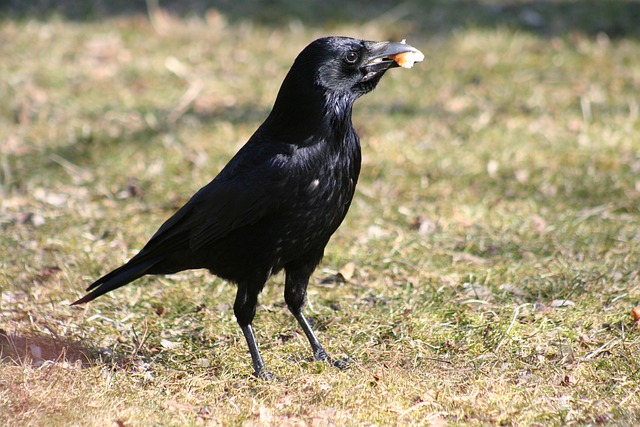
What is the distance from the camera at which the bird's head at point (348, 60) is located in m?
3.79

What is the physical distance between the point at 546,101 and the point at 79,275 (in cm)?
461

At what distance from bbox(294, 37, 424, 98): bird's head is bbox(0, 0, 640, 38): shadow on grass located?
5.50 metres

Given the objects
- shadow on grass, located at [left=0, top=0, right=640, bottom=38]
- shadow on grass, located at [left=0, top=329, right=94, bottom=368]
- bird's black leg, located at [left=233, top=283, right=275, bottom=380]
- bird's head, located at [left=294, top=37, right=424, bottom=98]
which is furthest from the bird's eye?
shadow on grass, located at [left=0, top=0, right=640, bottom=38]

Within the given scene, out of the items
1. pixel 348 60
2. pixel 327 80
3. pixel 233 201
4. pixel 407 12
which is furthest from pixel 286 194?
pixel 407 12

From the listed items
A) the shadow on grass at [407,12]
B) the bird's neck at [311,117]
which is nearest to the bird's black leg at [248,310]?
the bird's neck at [311,117]

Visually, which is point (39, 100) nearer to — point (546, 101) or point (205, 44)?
point (205, 44)

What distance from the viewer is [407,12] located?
32.2ft

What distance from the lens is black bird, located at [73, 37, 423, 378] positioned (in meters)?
3.65

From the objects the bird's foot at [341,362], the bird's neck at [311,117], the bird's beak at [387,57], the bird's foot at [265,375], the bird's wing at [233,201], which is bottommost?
the bird's foot at [341,362]

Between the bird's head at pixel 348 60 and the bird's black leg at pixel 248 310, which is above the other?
the bird's head at pixel 348 60

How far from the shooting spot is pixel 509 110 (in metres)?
7.36

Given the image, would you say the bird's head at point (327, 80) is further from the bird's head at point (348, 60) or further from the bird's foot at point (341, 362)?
the bird's foot at point (341, 362)

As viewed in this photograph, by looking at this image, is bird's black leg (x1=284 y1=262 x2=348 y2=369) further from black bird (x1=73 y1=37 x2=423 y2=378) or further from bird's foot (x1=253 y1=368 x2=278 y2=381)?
bird's foot (x1=253 y1=368 x2=278 y2=381)

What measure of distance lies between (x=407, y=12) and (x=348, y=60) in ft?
20.7
